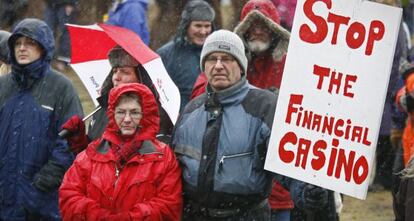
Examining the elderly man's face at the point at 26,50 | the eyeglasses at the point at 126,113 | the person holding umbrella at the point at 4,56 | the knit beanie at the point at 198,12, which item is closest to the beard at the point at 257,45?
the knit beanie at the point at 198,12

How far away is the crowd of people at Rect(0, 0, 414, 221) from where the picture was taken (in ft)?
20.8

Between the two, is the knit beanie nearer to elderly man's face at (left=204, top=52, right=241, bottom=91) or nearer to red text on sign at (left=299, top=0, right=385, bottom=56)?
elderly man's face at (left=204, top=52, right=241, bottom=91)

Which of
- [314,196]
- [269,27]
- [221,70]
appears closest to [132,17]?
[269,27]

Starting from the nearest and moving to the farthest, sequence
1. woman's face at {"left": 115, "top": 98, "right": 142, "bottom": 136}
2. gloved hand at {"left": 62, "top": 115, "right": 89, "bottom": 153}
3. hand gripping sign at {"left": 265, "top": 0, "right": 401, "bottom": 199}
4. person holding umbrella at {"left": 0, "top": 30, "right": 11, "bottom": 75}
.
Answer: hand gripping sign at {"left": 265, "top": 0, "right": 401, "bottom": 199}
woman's face at {"left": 115, "top": 98, "right": 142, "bottom": 136}
gloved hand at {"left": 62, "top": 115, "right": 89, "bottom": 153}
person holding umbrella at {"left": 0, "top": 30, "right": 11, "bottom": 75}

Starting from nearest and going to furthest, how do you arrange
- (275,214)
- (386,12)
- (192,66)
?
(386,12) → (275,214) → (192,66)

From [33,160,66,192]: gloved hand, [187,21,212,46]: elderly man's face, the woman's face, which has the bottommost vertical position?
[33,160,66,192]: gloved hand

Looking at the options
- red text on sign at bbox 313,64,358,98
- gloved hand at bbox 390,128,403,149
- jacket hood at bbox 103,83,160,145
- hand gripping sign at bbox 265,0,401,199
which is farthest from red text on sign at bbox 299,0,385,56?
gloved hand at bbox 390,128,403,149

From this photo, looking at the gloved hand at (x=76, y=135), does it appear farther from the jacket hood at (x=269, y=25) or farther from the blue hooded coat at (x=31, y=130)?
the jacket hood at (x=269, y=25)

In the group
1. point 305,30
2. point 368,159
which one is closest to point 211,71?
point 305,30

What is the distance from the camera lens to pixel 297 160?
6.05 m

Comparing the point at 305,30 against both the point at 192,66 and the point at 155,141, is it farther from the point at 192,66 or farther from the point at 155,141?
the point at 192,66

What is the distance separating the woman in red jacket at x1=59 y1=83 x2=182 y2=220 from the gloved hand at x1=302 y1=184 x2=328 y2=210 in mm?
744

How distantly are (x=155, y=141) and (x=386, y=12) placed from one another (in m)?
1.60

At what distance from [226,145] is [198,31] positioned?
3358 millimetres
